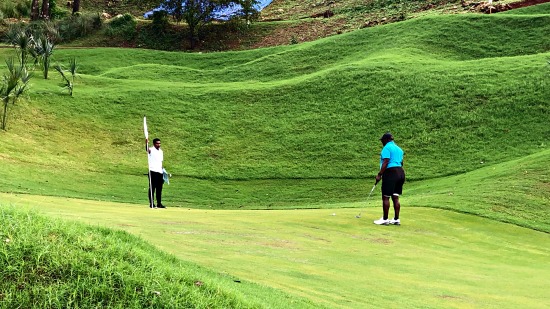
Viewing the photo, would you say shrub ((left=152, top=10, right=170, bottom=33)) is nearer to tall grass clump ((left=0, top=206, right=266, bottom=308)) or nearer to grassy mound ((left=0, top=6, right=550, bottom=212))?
grassy mound ((left=0, top=6, right=550, bottom=212))

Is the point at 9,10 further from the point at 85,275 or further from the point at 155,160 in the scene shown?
the point at 85,275

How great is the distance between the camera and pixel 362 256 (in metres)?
12.4

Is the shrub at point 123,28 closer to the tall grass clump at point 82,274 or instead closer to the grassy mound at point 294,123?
the grassy mound at point 294,123

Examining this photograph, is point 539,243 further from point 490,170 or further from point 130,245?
point 130,245

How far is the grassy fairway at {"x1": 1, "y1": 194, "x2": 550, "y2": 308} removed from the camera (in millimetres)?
9414

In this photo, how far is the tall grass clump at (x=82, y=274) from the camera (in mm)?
6395

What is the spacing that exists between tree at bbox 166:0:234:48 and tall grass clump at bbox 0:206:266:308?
51.3 metres

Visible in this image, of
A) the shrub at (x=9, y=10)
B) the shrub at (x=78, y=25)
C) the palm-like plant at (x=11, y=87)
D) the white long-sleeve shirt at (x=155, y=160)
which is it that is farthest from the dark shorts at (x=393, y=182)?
the shrub at (x=9, y=10)

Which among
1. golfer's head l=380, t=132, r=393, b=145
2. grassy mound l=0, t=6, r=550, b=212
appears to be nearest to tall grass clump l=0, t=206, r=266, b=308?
golfer's head l=380, t=132, r=393, b=145

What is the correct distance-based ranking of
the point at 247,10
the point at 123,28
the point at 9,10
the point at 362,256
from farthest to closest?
the point at 9,10, the point at 123,28, the point at 247,10, the point at 362,256

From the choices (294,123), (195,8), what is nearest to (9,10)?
(195,8)

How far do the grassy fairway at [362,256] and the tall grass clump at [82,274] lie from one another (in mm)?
1786

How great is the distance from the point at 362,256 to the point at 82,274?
681 cm

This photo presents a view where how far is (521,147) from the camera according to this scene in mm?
30359
